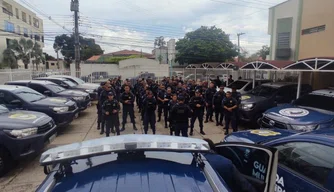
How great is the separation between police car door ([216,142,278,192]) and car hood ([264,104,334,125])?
330cm

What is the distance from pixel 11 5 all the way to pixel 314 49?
46.2m

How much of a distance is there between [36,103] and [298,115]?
23.9ft

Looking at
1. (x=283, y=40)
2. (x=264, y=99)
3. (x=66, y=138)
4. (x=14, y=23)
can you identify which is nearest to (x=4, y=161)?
(x=66, y=138)

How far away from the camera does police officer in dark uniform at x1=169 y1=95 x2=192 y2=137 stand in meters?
6.19

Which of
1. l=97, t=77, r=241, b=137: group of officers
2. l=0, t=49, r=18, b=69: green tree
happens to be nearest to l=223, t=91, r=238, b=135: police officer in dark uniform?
l=97, t=77, r=241, b=137: group of officers

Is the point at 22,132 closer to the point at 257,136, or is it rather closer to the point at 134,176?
the point at 134,176

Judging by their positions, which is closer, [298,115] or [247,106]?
[298,115]

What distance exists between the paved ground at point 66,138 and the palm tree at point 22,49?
109ft

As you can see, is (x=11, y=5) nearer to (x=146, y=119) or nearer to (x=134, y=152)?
(x=146, y=119)

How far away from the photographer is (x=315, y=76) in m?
12.8

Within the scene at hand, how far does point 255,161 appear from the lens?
2748 mm

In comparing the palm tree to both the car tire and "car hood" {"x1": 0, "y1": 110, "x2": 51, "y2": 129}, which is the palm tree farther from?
the car tire

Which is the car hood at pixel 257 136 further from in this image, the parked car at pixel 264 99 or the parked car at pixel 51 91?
the parked car at pixel 51 91

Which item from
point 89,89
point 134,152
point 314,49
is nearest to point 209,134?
point 134,152
